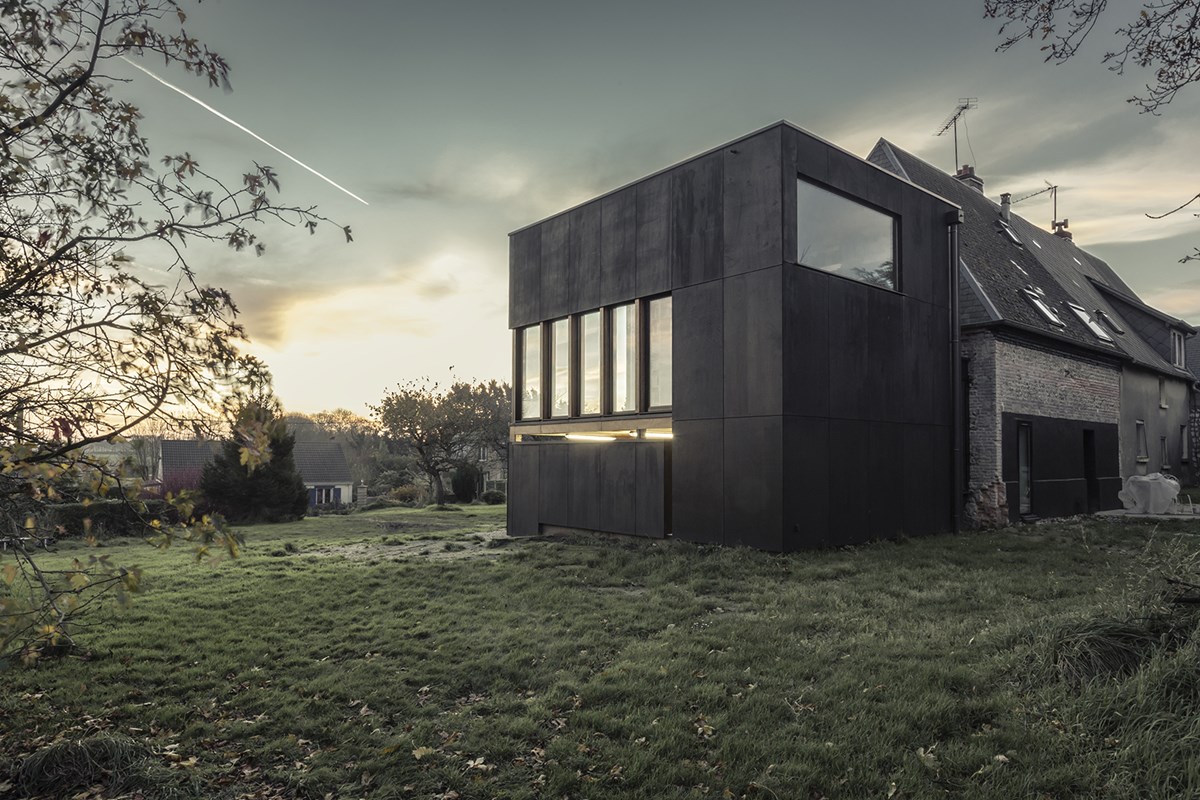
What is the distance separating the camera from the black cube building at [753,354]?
428 inches

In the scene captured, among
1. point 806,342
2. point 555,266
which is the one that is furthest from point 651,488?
point 555,266

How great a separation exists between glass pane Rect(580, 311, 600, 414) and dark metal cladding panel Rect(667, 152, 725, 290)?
2.34 meters

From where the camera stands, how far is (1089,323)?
60.6 feet

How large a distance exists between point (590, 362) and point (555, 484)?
260 centimetres

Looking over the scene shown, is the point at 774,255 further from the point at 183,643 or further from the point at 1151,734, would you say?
the point at 183,643

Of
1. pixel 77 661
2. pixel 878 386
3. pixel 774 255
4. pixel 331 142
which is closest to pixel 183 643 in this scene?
pixel 77 661

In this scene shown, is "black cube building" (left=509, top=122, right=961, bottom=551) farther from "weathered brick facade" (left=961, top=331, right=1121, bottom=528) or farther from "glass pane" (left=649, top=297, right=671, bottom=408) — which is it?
"weathered brick facade" (left=961, top=331, right=1121, bottom=528)

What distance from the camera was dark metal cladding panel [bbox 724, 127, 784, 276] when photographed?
428 inches

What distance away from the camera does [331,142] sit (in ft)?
30.3

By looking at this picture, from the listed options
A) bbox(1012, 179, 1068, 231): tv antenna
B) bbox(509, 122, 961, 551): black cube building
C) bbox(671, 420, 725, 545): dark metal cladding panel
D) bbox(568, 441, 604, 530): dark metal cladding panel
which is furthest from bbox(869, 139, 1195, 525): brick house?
bbox(568, 441, 604, 530): dark metal cladding panel

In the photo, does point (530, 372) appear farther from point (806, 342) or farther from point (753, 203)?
point (806, 342)

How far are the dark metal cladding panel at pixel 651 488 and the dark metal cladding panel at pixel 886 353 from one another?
3.69 meters

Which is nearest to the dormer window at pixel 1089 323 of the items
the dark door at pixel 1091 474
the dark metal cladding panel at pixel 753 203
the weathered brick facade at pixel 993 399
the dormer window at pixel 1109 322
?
the dormer window at pixel 1109 322

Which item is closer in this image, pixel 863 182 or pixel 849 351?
pixel 849 351
